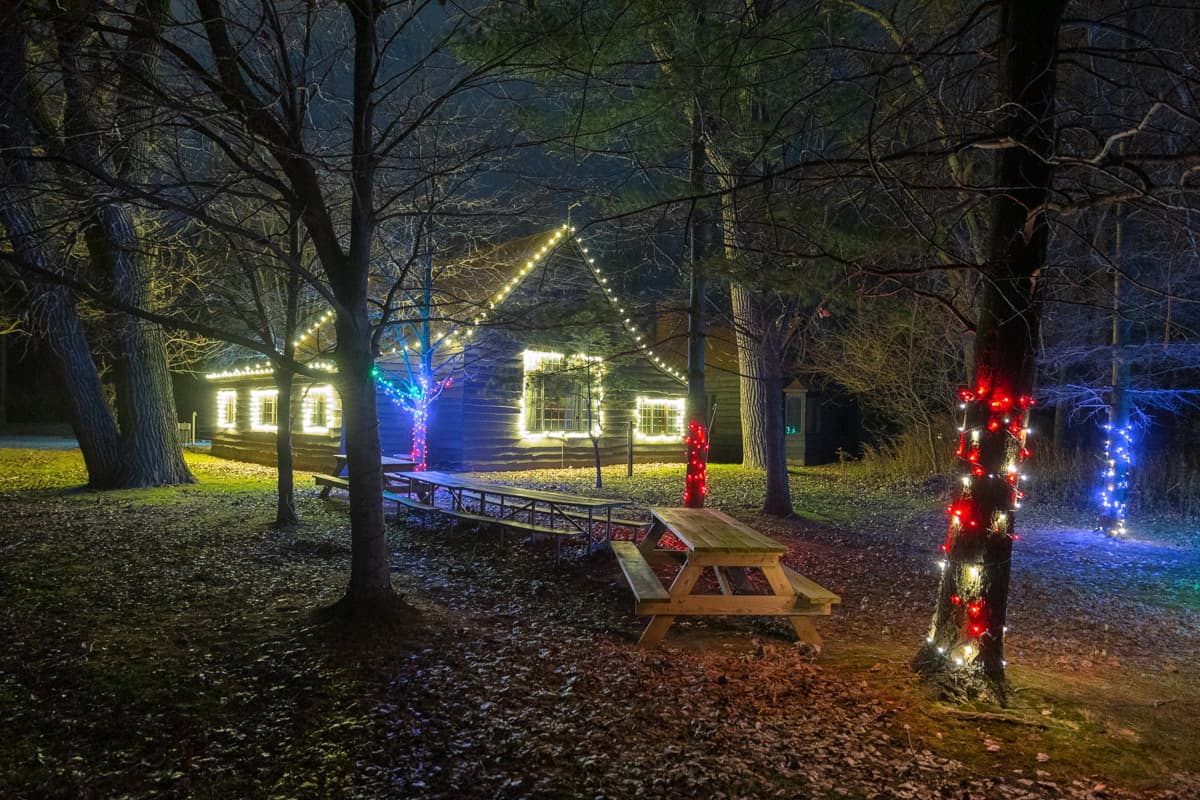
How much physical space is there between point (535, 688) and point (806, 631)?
6.72 ft

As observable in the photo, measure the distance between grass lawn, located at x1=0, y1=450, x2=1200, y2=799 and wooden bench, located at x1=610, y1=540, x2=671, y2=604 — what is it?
40 centimetres

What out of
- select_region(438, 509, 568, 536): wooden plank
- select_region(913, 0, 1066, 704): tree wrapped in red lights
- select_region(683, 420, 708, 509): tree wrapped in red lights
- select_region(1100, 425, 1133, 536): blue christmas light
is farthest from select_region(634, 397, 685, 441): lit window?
select_region(913, 0, 1066, 704): tree wrapped in red lights

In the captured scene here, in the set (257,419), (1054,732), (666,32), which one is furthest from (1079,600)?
(257,419)

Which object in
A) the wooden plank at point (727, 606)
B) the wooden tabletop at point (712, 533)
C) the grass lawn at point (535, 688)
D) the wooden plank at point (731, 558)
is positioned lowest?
the grass lawn at point (535, 688)

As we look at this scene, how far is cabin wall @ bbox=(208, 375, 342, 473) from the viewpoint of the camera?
1884cm

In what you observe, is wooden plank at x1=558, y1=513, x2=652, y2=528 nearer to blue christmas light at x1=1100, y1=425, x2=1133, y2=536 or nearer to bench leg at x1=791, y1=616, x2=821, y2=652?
bench leg at x1=791, y1=616, x2=821, y2=652

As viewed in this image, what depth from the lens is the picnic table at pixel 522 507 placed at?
8.24 metres

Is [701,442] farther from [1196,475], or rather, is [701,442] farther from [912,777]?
[1196,475]

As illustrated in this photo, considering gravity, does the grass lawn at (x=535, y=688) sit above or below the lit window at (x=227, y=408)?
below

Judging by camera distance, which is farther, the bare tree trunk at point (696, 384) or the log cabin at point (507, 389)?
the log cabin at point (507, 389)

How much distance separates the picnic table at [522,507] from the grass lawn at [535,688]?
16.7 inches

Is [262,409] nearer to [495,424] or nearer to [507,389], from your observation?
[495,424]

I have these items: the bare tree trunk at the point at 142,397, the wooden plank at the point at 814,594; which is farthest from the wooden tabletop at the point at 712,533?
the bare tree trunk at the point at 142,397

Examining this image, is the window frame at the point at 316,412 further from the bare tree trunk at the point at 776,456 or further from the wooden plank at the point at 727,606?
the wooden plank at the point at 727,606
